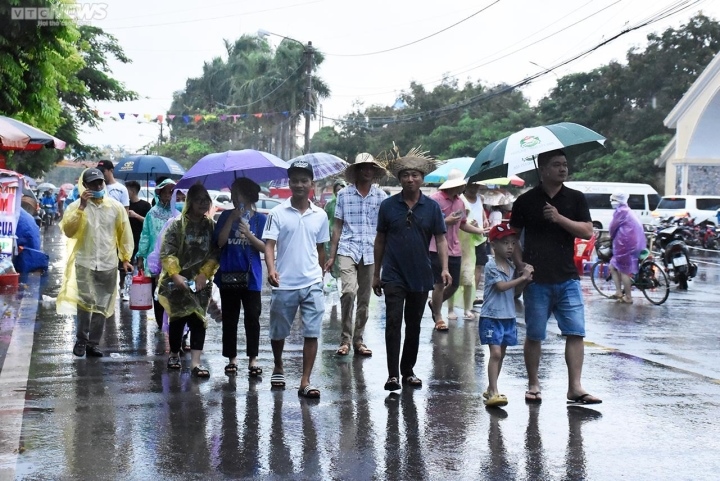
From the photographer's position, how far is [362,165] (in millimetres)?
9094

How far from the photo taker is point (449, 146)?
52.7 meters

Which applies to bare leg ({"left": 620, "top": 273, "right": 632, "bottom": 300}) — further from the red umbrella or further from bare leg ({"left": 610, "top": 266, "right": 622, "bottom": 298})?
the red umbrella

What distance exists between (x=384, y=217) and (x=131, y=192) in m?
6.52

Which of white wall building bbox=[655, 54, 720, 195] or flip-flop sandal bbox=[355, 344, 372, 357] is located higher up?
white wall building bbox=[655, 54, 720, 195]

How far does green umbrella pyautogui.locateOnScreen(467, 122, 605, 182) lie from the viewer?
711 centimetres

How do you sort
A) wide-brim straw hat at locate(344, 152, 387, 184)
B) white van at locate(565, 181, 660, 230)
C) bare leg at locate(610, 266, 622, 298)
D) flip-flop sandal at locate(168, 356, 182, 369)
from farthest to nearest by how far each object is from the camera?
white van at locate(565, 181, 660, 230) < bare leg at locate(610, 266, 622, 298) < wide-brim straw hat at locate(344, 152, 387, 184) < flip-flop sandal at locate(168, 356, 182, 369)

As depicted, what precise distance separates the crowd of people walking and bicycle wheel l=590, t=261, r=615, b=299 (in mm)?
7186

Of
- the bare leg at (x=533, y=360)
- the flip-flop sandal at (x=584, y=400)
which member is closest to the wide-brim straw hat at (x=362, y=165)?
the bare leg at (x=533, y=360)

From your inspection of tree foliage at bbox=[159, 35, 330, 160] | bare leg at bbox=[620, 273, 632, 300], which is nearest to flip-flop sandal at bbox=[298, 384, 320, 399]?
bare leg at bbox=[620, 273, 632, 300]

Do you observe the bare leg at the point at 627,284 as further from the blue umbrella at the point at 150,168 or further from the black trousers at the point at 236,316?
the black trousers at the point at 236,316

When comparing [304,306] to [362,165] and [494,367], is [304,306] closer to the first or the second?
[494,367]

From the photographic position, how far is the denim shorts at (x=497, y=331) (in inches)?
289

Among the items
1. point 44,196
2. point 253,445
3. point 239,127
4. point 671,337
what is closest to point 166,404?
point 253,445

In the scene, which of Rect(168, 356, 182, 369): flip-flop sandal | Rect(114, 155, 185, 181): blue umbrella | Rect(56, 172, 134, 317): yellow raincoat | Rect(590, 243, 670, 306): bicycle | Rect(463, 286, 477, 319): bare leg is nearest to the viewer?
Rect(168, 356, 182, 369): flip-flop sandal
